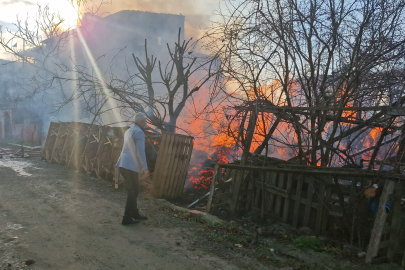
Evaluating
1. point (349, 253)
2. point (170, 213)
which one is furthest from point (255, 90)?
point (349, 253)

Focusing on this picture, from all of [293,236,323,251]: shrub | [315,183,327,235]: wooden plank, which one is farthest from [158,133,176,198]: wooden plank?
[293,236,323,251]: shrub

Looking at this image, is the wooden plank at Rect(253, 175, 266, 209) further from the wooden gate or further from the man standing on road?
the wooden gate

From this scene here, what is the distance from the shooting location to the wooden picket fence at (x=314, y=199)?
14.3ft

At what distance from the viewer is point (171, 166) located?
8.82m

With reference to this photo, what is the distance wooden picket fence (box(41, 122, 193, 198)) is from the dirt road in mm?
1066

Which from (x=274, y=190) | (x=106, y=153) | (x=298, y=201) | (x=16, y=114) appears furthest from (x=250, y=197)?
(x=16, y=114)

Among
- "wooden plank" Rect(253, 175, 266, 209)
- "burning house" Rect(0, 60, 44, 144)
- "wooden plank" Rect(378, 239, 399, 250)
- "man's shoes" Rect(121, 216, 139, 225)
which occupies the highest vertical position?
"burning house" Rect(0, 60, 44, 144)

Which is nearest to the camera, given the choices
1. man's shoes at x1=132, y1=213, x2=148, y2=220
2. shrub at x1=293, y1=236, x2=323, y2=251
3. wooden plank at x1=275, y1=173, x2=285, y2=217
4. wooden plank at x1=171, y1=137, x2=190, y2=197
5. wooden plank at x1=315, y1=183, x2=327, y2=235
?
shrub at x1=293, y1=236, x2=323, y2=251

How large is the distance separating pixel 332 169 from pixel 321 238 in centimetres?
132

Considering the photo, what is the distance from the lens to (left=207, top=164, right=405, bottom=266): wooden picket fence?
4344 mm

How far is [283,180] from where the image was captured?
6.51m

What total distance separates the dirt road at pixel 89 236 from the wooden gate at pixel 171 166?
0.74 meters

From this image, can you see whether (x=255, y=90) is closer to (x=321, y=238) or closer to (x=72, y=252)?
(x=321, y=238)

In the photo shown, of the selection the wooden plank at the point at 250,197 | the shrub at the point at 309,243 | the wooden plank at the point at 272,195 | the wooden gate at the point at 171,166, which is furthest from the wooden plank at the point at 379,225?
the wooden gate at the point at 171,166
